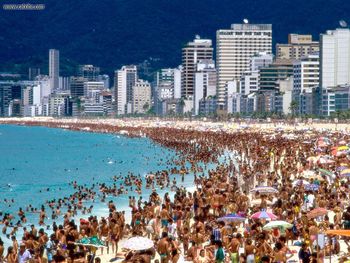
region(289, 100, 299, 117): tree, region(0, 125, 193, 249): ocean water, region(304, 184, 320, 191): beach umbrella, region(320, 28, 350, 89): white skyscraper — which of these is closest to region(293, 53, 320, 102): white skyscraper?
region(289, 100, 299, 117): tree

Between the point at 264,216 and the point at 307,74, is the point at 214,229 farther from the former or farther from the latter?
the point at 307,74

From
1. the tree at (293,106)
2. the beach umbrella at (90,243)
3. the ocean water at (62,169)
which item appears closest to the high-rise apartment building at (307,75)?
the tree at (293,106)

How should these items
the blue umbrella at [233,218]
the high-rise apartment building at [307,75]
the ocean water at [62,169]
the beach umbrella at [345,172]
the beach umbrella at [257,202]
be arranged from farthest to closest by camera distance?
the high-rise apartment building at [307,75], the ocean water at [62,169], the beach umbrella at [345,172], the beach umbrella at [257,202], the blue umbrella at [233,218]

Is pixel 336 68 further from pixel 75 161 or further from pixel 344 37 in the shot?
pixel 75 161

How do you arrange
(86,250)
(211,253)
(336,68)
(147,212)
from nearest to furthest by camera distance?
(211,253)
(86,250)
(147,212)
(336,68)

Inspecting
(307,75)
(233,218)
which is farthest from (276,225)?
(307,75)

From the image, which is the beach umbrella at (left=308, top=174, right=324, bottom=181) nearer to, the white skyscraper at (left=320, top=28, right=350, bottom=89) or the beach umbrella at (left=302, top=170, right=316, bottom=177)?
the beach umbrella at (left=302, top=170, right=316, bottom=177)

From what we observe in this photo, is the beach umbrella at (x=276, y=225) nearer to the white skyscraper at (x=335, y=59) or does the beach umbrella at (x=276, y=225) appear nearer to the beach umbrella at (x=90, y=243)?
the beach umbrella at (x=90, y=243)

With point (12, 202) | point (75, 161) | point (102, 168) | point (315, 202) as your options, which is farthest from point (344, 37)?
point (315, 202)
